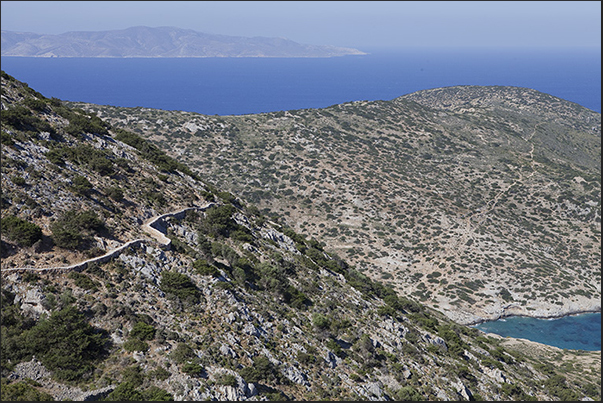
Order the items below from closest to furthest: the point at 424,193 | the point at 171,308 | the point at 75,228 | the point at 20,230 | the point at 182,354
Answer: the point at 182,354 < the point at 20,230 < the point at 171,308 < the point at 75,228 < the point at 424,193

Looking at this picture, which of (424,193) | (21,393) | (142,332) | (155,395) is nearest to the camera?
(21,393)

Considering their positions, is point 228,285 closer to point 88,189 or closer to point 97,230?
point 97,230

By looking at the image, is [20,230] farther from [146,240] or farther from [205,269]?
[205,269]

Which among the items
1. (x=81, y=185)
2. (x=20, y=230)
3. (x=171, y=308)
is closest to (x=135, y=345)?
(x=171, y=308)

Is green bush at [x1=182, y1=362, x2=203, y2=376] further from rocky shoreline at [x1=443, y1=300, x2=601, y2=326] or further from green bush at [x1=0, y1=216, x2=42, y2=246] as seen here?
rocky shoreline at [x1=443, y1=300, x2=601, y2=326]

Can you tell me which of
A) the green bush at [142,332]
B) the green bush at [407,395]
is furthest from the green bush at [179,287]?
Result: the green bush at [407,395]

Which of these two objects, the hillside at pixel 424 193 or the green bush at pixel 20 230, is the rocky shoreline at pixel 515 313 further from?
the green bush at pixel 20 230
